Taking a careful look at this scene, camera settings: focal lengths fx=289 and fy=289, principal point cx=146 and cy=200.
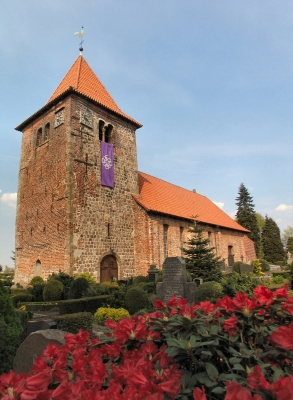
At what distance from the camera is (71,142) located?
1577cm

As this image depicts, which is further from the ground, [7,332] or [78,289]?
[78,289]

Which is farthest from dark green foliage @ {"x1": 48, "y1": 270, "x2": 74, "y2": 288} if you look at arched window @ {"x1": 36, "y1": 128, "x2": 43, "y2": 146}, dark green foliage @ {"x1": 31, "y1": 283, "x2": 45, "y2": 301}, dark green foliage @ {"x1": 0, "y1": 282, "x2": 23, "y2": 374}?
dark green foliage @ {"x1": 0, "y1": 282, "x2": 23, "y2": 374}

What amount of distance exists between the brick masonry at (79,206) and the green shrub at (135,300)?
529 cm

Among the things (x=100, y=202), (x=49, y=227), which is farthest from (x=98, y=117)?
(x=49, y=227)

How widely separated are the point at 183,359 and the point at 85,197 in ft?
47.6

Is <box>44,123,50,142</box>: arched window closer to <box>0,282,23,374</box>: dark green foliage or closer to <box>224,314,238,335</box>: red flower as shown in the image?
<box>0,282,23,374</box>: dark green foliage

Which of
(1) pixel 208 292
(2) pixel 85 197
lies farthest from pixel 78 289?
(2) pixel 85 197

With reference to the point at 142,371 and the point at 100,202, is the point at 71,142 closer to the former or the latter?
the point at 100,202

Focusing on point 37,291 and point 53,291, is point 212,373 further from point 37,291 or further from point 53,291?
point 37,291

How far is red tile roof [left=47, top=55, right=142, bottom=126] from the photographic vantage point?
1830cm

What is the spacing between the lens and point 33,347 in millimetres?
3639

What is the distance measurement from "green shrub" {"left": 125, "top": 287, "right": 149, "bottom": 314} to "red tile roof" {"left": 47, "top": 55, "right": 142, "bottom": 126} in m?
12.1

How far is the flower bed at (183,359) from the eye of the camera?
4.56 ft

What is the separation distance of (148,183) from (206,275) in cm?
1058
